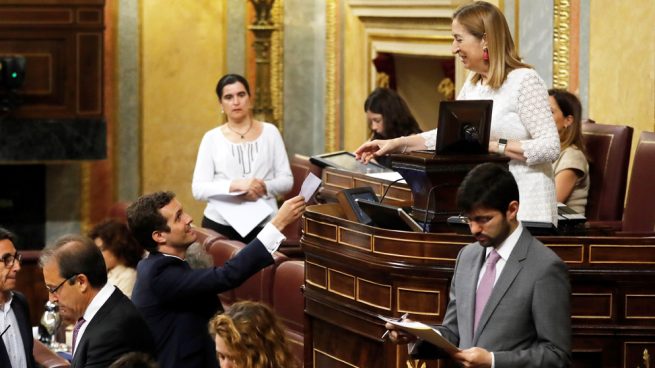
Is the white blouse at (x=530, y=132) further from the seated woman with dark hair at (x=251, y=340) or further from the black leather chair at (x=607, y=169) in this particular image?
the seated woman with dark hair at (x=251, y=340)

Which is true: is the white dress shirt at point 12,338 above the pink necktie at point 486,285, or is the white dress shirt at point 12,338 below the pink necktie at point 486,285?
below

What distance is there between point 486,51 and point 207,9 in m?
6.55

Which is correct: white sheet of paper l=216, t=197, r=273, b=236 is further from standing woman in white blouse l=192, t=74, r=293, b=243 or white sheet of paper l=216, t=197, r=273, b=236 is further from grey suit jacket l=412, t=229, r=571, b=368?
grey suit jacket l=412, t=229, r=571, b=368

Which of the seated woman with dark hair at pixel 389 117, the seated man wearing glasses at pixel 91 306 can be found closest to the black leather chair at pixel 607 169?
the seated woman with dark hair at pixel 389 117

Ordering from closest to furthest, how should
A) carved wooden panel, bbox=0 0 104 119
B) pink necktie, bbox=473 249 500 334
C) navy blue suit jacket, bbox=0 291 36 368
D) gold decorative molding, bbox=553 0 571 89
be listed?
pink necktie, bbox=473 249 500 334 → navy blue suit jacket, bbox=0 291 36 368 → gold decorative molding, bbox=553 0 571 89 → carved wooden panel, bbox=0 0 104 119

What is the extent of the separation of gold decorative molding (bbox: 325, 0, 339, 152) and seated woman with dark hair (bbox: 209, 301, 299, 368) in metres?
7.48

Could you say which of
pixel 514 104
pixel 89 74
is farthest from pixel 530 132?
pixel 89 74

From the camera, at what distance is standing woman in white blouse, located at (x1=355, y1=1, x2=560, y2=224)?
5.03m

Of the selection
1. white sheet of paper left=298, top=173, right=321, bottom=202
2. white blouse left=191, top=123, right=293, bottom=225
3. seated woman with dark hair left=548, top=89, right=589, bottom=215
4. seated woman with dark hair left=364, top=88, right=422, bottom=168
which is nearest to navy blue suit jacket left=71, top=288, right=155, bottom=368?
white sheet of paper left=298, top=173, right=321, bottom=202

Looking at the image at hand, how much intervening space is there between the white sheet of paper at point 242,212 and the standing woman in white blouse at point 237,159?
4 centimetres

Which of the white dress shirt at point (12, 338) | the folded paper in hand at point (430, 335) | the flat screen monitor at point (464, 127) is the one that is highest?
the flat screen monitor at point (464, 127)

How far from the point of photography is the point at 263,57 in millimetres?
11281

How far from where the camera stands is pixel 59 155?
10.4 m

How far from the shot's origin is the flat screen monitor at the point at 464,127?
196 inches
